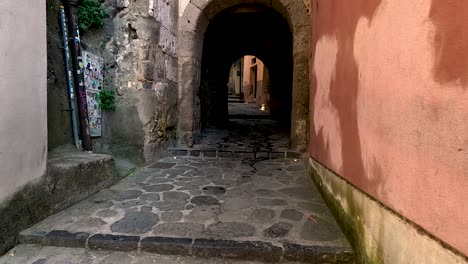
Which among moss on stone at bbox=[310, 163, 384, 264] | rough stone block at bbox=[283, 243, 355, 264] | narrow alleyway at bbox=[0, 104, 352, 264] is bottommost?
rough stone block at bbox=[283, 243, 355, 264]

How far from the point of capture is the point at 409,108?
4.35ft

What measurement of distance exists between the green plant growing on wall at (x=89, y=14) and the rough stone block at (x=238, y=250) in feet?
11.0

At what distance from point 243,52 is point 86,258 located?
9254 millimetres

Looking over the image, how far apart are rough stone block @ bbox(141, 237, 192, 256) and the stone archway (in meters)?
3.21

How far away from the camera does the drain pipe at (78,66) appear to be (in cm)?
360

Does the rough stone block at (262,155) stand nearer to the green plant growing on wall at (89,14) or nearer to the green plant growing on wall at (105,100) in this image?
the green plant growing on wall at (105,100)

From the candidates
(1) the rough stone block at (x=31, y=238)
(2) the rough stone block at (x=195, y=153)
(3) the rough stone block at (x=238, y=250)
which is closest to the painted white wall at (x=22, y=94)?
(1) the rough stone block at (x=31, y=238)

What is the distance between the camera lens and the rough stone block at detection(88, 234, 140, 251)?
202 centimetres

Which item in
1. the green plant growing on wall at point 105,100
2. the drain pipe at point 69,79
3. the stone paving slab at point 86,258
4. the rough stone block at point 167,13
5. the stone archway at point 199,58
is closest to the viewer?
the stone paving slab at point 86,258

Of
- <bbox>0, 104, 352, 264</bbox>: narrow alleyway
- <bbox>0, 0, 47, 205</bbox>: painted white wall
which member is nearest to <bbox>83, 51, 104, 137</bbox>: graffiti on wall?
<bbox>0, 104, 352, 264</bbox>: narrow alleyway

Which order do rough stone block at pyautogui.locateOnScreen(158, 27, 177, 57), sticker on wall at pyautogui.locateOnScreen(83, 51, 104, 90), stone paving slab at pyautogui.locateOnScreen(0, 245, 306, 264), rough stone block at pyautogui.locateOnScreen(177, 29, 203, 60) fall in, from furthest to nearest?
rough stone block at pyautogui.locateOnScreen(177, 29, 203, 60) < rough stone block at pyautogui.locateOnScreen(158, 27, 177, 57) < sticker on wall at pyautogui.locateOnScreen(83, 51, 104, 90) < stone paving slab at pyautogui.locateOnScreen(0, 245, 306, 264)

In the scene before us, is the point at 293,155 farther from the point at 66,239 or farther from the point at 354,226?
the point at 66,239

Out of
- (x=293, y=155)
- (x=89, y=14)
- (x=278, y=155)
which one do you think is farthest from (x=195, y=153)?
(x=89, y=14)

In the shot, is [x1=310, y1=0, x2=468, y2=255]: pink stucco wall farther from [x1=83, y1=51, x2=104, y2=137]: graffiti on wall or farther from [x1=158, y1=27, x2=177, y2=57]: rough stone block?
[x1=83, y1=51, x2=104, y2=137]: graffiti on wall
